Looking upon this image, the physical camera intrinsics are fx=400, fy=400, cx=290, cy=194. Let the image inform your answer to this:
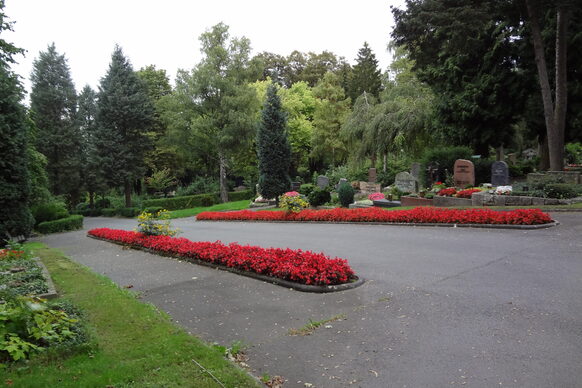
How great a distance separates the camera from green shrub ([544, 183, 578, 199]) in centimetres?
1507

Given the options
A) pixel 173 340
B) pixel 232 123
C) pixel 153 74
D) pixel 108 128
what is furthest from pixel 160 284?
pixel 153 74

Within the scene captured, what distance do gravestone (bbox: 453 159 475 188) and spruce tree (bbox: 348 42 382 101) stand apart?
2583cm

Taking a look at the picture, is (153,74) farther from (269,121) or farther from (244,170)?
(269,121)

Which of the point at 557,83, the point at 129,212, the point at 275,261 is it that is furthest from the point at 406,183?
the point at 129,212

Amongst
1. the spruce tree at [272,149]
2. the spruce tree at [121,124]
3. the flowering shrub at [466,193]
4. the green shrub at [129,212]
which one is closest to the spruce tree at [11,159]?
the spruce tree at [272,149]

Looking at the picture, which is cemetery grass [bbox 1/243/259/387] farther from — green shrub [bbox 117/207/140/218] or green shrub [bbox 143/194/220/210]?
green shrub [bbox 143/194/220/210]

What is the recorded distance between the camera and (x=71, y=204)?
4041cm

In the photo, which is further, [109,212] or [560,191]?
[109,212]

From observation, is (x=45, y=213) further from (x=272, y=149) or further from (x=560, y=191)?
(x=560, y=191)

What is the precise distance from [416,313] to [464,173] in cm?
1693

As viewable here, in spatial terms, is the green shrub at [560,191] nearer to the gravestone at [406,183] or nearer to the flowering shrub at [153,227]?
the gravestone at [406,183]

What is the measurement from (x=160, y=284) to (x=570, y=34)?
23695 millimetres

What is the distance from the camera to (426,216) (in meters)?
13.3

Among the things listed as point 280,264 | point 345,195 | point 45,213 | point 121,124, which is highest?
point 121,124
